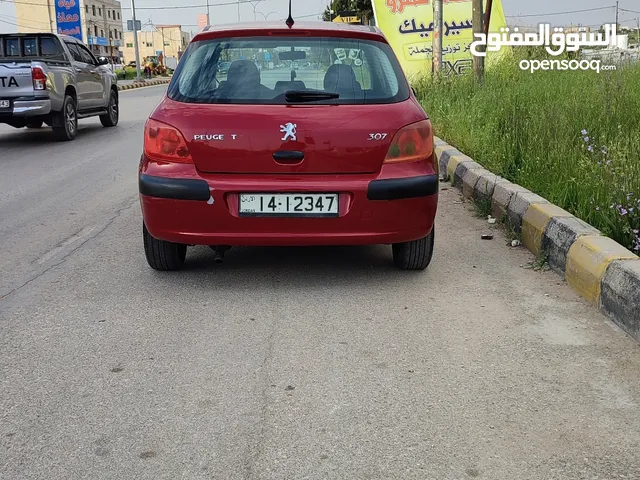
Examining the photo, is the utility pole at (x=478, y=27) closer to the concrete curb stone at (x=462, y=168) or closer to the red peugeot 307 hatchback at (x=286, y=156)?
the concrete curb stone at (x=462, y=168)

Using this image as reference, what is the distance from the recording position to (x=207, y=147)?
4.34m

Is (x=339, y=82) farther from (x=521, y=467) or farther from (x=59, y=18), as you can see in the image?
(x=59, y=18)

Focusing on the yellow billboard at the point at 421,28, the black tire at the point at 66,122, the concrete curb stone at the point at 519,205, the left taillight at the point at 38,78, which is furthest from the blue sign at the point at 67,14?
the concrete curb stone at the point at 519,205

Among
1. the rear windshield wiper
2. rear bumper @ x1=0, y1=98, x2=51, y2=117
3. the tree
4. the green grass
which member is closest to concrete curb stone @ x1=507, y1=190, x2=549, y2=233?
the green grass

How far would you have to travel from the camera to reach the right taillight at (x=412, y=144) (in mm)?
4426

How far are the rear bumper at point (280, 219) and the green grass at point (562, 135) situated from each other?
1339mm

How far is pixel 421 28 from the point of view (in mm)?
20297

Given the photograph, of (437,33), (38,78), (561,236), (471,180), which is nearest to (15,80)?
(38,78)

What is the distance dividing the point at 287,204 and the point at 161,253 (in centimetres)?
98

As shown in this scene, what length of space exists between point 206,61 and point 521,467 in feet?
10.1

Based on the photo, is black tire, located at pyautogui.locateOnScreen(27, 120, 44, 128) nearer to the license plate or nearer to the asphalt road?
the asphalt road

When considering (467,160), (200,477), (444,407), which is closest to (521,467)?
(444,407)

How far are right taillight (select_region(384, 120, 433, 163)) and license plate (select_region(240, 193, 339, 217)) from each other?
43cm

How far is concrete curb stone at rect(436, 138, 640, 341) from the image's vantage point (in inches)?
154
